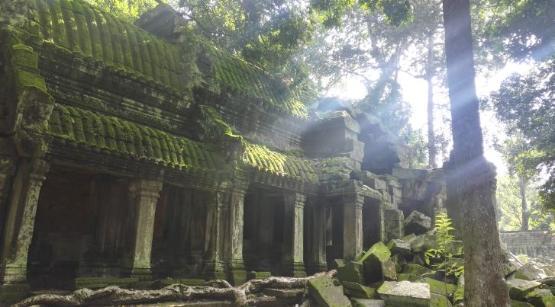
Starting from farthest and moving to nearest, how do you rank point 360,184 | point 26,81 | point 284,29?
1. point 284,29
2. point 360,184
3. point 26,81

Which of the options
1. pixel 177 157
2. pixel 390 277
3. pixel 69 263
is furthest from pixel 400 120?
pixel 69 263

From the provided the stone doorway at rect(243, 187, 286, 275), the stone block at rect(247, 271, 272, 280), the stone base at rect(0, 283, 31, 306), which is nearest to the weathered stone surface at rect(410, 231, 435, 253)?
the stone doorway at rect(243, 187, 286, 275)

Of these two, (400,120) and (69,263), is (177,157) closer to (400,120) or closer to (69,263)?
(69,263)

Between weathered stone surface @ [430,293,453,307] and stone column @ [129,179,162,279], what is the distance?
442cm

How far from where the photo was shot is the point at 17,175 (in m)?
5.93

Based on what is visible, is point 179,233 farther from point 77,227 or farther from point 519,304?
point 519,304

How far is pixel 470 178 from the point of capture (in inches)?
197

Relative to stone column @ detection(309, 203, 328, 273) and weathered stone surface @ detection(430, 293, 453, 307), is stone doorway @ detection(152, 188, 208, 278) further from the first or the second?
weathered stone surface @ detection(430, 293, 453, 307)

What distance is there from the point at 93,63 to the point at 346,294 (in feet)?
19.3

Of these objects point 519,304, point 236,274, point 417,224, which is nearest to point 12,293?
point 236,274

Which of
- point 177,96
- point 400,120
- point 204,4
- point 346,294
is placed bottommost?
point 346,294

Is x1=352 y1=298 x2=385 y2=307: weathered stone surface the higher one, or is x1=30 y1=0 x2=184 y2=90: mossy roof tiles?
x1=30 y1=0 x2=184 y2=90: mossy roof tiles

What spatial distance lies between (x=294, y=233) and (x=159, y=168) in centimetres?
358

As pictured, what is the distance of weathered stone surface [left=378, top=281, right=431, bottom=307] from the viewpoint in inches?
238
